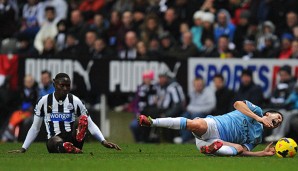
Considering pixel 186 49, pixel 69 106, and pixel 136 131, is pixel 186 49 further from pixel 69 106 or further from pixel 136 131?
pixel 69 106

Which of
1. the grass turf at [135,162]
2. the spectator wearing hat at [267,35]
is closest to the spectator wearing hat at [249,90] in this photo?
the spectator wearing hat at [267,35]

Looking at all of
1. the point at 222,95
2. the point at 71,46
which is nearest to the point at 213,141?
the point at 222,95

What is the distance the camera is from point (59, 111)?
16391mm

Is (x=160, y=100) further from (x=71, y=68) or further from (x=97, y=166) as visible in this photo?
(x=97, y=166)

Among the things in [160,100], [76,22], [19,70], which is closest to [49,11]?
[76,22]

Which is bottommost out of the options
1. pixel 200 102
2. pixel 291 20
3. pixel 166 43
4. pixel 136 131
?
pixel 136 131

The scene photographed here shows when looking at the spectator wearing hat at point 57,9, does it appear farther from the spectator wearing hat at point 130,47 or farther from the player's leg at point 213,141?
the player's leg at point 213,141

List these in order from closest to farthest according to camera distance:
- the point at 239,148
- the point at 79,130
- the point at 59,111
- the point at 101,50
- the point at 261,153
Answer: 1. the point at 239,148
2. the point at 79,130
3. the point at 261,153
4. the point at 59,111
5. the point at 101,50

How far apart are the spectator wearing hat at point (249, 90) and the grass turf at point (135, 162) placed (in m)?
6.12

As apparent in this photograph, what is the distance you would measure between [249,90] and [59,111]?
25.9ft

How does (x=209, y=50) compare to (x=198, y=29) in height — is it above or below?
below

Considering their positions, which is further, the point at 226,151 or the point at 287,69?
the point at 287,69

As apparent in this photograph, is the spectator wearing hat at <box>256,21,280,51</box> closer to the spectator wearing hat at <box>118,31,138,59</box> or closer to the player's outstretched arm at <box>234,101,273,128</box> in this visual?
the spectator wearing hat at <box>118,31,138,59</box>

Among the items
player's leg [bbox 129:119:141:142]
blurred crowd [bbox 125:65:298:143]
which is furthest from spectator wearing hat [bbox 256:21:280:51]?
player's leg [bbox 129:119:141:142]
